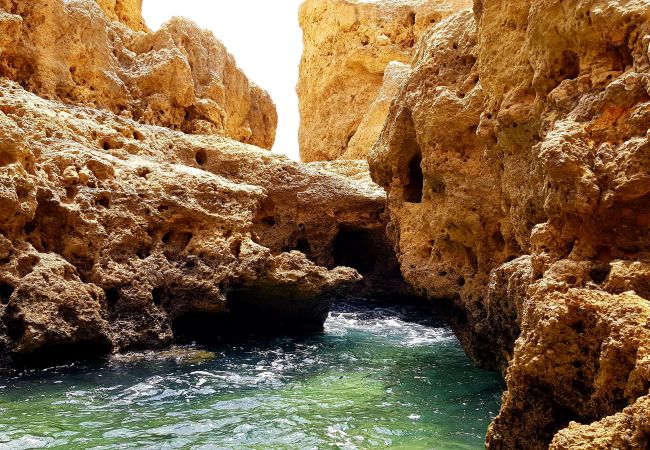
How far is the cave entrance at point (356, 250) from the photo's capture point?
62.6ft

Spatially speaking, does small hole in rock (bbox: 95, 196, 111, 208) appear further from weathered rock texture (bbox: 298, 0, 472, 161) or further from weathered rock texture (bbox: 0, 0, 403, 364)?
weathered rock texture (bbox: 298, 0, 472, 161)

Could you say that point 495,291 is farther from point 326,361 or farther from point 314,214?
point 314,214

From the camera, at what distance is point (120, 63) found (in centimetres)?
1673

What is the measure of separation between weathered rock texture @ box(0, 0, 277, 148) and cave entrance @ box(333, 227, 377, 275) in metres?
5.26

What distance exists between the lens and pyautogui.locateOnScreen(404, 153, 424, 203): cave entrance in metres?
11.8

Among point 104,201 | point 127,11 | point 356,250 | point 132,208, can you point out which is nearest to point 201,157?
point 132,208

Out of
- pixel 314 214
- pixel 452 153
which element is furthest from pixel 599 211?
pixel 314 214

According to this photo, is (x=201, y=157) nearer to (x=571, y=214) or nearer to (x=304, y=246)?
(x=304, y=246)

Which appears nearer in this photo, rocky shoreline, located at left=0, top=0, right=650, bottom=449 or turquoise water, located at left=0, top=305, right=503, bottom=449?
rocky shoreline, located at left=0, top=0, right=650, bottom=449

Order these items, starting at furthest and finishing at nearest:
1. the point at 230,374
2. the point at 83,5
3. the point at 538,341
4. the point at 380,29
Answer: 1. the point at 380,29
2. the point at 83,5
3. the point at 230,374
4. the point at 538,341

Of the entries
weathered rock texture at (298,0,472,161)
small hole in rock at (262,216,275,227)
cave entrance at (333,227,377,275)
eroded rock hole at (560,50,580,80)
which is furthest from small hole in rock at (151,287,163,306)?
weathered rock texture at (298,0,472,161)

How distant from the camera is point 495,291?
24.9 ft

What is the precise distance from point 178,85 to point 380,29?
46.6 ft

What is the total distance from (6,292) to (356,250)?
12.4 metres
